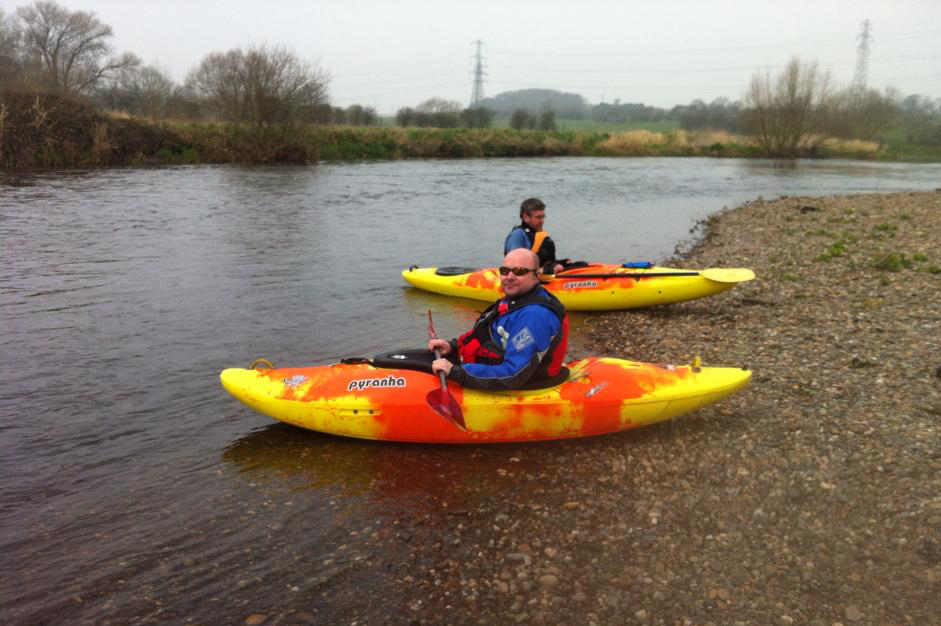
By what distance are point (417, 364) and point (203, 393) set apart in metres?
2.27

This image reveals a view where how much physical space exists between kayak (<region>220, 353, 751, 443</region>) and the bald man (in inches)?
6.7

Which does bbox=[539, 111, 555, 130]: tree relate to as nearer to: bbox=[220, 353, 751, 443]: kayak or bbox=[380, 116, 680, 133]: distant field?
bbox=[380, 116, 680, 133]: distant field

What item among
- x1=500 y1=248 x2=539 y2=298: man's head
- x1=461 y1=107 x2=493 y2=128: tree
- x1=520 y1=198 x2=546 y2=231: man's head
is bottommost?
x1=500 y1=248 x2=539 y2=298: man's head

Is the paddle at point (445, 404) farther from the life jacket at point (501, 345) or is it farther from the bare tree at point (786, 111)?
the bare tree at point (786, 111)

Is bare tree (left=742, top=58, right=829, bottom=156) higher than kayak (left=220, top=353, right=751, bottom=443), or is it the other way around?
bare tree (left=742, top=58, right=829, bottom=156)

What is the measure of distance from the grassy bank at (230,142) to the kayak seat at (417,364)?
23.0 metres

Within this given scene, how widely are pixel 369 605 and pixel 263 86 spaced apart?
2961 cm

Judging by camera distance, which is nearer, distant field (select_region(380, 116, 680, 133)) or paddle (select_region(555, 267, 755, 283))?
paddle (select_region(555, 267, 755, 283))

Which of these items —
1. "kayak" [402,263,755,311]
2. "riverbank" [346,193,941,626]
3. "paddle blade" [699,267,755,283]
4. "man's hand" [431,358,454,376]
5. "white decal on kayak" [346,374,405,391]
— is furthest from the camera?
"kayak" [402,263,755,311]

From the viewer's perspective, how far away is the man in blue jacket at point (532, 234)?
731 centimetres

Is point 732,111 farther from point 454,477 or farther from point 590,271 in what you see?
point 454,477

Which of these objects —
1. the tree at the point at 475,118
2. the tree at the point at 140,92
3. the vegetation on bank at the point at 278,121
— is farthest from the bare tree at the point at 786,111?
the tree at the point at 140,92

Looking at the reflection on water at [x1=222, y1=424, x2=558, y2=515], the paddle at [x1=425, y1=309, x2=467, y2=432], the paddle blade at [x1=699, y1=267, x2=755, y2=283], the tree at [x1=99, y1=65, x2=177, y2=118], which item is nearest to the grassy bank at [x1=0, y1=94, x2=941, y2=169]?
the tree at [x1=99, y1=65, x2=177, y2=118]

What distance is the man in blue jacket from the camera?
7.31 meters
